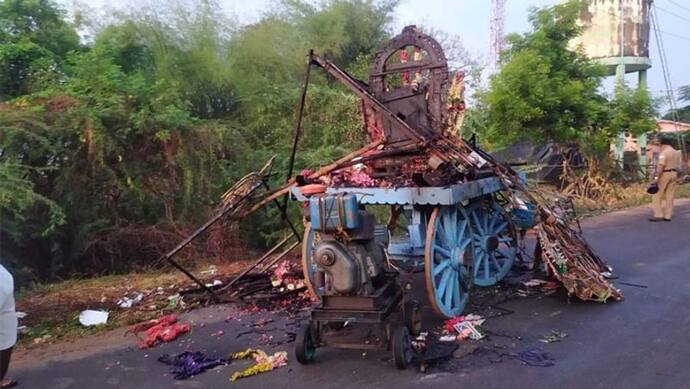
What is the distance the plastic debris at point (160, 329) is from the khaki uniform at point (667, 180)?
10612mm

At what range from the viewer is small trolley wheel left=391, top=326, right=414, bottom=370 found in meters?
5.00

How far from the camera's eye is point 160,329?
6.33m

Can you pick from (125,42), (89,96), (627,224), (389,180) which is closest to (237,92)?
(125,42)

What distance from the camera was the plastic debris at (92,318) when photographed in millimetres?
6742

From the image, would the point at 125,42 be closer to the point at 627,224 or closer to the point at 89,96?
the point at 89,96

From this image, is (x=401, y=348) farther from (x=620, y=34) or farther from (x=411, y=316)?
(x=620, y=34)

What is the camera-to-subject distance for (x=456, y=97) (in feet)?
24.4

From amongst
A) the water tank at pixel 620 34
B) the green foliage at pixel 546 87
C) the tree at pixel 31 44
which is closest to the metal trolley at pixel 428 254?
the tree at pixel 31 44

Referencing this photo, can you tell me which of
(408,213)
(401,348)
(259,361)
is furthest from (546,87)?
(259,361)

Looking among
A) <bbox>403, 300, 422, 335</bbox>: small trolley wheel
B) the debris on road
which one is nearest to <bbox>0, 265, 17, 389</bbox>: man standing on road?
<bbox>403, 300, 422, 335</bbox>: small trolley wheel

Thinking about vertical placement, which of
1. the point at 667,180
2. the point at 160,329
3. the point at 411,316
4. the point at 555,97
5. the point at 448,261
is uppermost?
the point at 555,97

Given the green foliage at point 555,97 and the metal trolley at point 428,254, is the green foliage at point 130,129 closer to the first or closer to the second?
the metal trolley at point 428,254

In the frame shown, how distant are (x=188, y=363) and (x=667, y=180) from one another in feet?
36.5

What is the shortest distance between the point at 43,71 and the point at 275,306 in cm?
585
